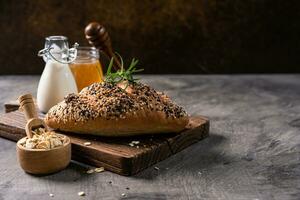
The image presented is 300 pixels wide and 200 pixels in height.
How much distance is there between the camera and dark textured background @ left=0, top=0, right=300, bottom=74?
2230mm

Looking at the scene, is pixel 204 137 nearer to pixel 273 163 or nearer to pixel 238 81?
pixel 273 163

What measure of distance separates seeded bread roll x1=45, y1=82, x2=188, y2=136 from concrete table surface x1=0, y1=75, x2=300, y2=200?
86 mm

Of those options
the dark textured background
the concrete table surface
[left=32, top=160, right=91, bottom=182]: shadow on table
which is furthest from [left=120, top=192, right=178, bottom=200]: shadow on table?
the dark textured background

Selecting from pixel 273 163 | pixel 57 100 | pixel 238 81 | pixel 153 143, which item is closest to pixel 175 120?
pixel 153 143

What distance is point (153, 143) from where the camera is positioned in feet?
4.12

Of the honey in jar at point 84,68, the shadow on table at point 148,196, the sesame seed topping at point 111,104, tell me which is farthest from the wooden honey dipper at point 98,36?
the shadow on table at point 148,196

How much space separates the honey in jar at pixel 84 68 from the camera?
1591mm

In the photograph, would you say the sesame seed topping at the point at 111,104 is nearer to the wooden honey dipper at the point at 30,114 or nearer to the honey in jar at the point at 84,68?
the wooden honey dipper at the point at 30,114

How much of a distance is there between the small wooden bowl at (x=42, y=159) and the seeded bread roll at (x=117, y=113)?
0.41ft

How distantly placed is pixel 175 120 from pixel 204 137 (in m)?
0.14

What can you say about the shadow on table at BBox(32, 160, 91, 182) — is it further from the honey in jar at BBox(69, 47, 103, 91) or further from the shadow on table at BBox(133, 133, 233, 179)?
the honey in jar at BBox(69, 47, 103, 91)

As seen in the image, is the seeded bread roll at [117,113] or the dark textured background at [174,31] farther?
the dark textured background at [174,31]

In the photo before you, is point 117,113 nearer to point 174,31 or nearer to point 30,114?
point 30,114

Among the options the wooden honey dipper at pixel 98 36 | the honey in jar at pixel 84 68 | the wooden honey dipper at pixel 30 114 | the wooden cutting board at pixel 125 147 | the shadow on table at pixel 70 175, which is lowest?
the shadow on table at pixel 70 175
